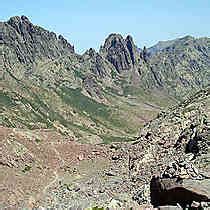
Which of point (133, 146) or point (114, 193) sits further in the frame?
point (133, 146)

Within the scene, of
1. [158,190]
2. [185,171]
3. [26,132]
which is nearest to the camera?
[158,190]

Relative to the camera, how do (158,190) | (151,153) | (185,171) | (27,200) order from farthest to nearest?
1. (151,153)
2. (27,200)
3. (185,171)
4. (158,190)

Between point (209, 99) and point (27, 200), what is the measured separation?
75.2 feet

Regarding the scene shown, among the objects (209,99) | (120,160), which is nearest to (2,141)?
(120,160)

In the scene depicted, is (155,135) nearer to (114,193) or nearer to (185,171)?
(114,193)

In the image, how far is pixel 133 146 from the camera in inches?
2312

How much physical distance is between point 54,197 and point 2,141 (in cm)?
1314

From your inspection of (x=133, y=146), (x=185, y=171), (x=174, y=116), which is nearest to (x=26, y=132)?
(x=133, y=146)

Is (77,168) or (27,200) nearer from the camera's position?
(27,200)

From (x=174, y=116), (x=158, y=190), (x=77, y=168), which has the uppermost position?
(x=174, y=116)

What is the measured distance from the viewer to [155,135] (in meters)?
55.6

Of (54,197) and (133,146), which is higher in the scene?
(133,146)

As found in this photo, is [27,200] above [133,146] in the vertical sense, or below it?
below

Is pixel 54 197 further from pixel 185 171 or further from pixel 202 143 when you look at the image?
pixel 185 171
